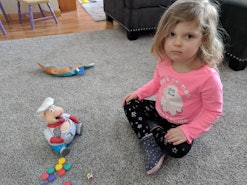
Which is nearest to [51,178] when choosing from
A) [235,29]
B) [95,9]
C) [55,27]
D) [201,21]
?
[201,21]

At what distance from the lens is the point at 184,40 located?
61 centimetres

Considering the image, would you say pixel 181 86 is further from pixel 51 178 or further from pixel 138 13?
pixel 138 13

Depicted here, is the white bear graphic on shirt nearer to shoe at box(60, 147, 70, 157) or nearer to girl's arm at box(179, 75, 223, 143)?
girl's arm at box(179, 75, 223, 143)

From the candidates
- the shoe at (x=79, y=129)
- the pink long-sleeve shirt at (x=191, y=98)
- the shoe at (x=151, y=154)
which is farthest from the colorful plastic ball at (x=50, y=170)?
the pink long-sleeve shirt at (x=191, y=98)

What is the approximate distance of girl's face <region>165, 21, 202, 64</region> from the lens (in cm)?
59

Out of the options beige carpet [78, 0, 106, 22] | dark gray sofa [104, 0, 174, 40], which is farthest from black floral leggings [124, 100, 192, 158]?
beige carpet [78, 0, 106, 22]

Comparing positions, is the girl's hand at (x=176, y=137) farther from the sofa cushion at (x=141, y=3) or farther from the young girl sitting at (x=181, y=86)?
the sofa cushion at (x=141, y=3)

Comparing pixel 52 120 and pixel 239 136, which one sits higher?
pixel 52 120

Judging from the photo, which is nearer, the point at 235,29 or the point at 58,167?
the point at 58,167

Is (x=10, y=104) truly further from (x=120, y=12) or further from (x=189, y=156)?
(x=120, y=12)

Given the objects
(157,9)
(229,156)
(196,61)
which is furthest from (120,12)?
(229,156)

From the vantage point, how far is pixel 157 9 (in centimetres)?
169

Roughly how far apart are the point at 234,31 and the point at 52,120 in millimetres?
1157

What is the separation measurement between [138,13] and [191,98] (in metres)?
1.14
